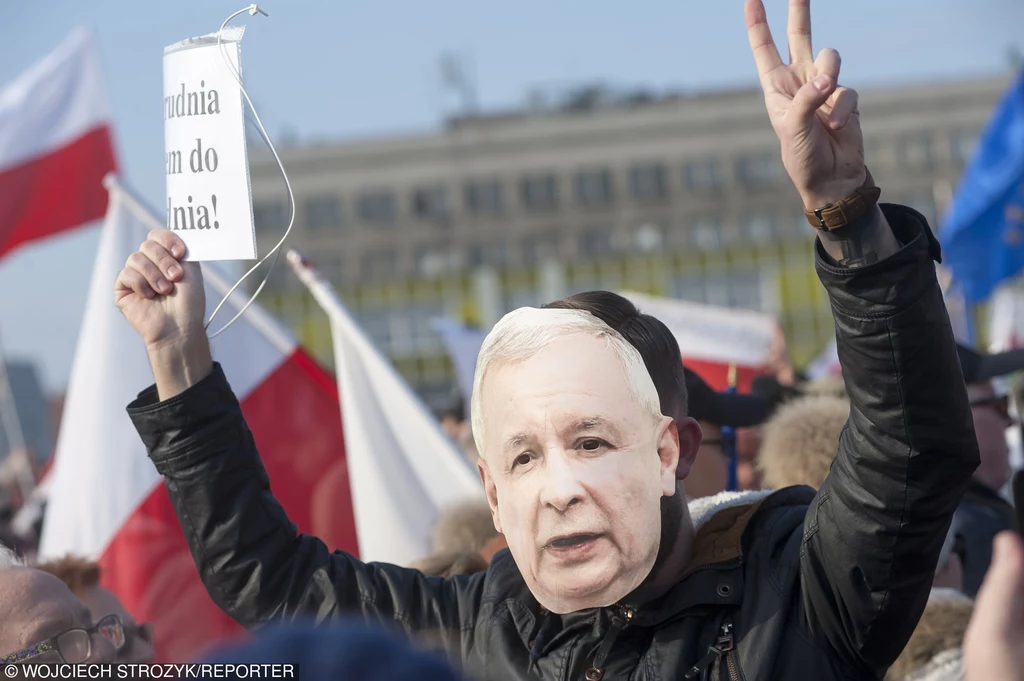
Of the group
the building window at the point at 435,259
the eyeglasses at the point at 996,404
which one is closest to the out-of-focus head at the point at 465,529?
→ the eyeglasses at the point at 996,404

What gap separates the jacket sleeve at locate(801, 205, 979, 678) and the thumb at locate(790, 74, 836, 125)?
0.20m

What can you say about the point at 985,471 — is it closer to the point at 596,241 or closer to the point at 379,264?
the point at 596,241

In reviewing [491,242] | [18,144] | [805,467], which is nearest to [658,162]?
[491,242]

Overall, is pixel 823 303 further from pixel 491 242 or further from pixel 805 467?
pixel 805 467

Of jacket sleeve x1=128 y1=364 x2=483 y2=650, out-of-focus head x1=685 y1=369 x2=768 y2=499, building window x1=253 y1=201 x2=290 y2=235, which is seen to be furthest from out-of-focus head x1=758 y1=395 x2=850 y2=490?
building window x1=253 y1=201 x2=290 y2=235

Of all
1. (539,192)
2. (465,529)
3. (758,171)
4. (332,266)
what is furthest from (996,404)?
(332,266)

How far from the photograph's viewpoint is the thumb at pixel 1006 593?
124cm

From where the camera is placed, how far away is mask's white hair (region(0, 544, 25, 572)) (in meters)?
2.40

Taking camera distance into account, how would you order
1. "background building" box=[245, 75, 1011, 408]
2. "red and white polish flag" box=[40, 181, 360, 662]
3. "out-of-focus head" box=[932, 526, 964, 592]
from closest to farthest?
"out-of-focus head" box=[932, 526, 964, 592] → "red and white polish flag" box=[40, 181, 360, 662] → "background building" box=[245, 75, 1011, 408]

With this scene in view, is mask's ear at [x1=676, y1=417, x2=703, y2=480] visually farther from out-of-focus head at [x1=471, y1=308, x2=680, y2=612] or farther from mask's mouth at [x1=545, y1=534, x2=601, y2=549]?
mask's mouth at [x1=545, y1=534, x2=601, y2=549]

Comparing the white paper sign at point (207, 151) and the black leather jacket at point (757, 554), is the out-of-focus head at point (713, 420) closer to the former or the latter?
the black leather jacket at point (757, 554)

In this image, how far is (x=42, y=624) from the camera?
7.42ft

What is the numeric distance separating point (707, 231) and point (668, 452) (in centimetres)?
5817

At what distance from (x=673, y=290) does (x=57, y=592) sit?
48.0 metres
